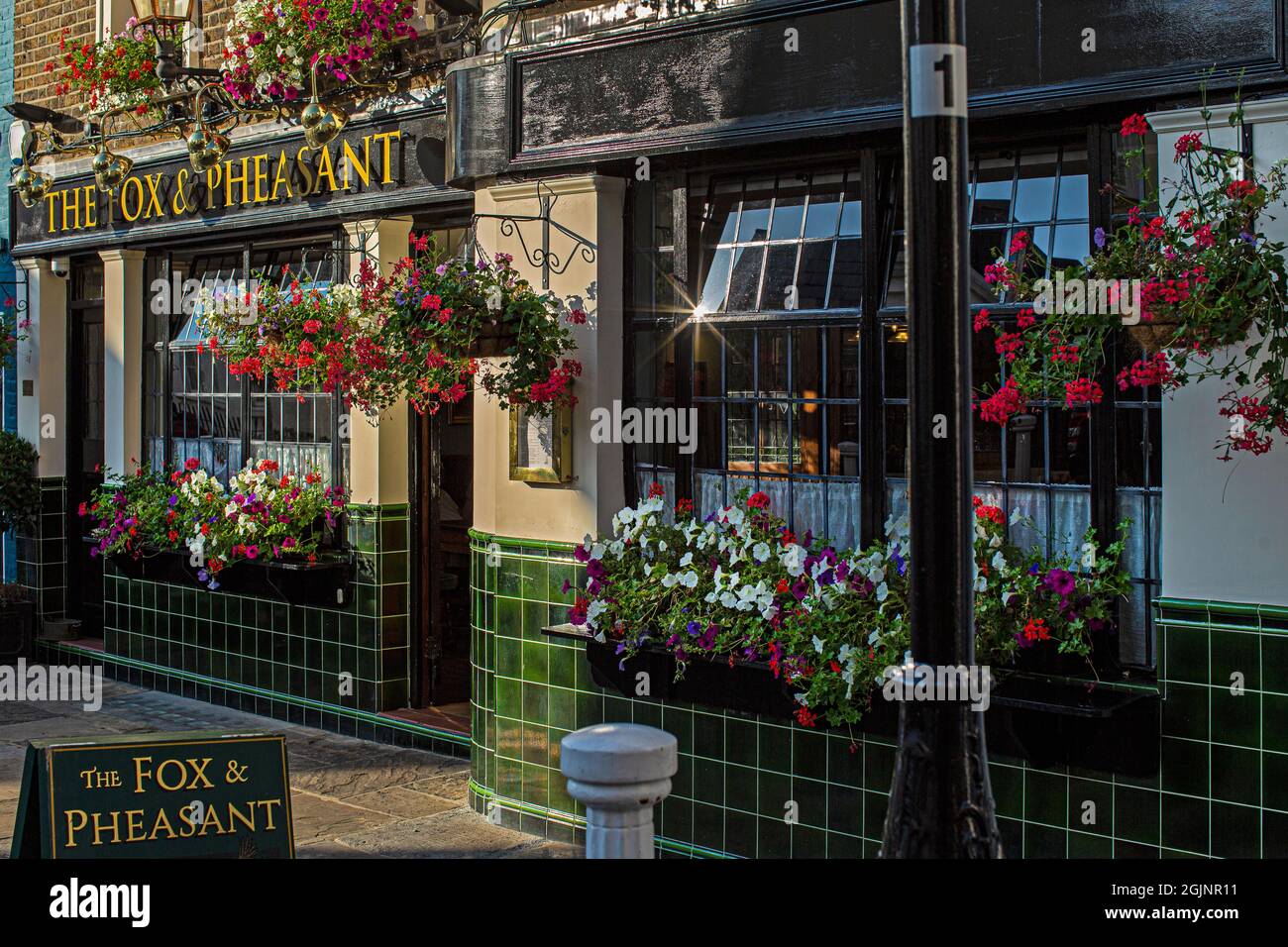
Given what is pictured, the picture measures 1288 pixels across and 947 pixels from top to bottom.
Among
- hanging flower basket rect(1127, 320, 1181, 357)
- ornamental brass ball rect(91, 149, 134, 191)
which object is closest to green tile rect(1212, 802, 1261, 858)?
hanging flower basket rect(1127, 320, 1181, 357)

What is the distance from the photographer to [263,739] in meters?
4.85

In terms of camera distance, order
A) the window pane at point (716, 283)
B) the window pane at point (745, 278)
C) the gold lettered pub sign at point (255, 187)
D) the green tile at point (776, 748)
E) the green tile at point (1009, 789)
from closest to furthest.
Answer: the green tile at point (1009, 789) < the green tile at point (776, 748) < the window pane at point (745, 278) < the window pane at point (716, 283) < the gold lettered pub sign at point (255, 187)

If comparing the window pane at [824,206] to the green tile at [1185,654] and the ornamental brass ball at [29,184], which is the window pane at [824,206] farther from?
the ornamental brass ball at [29,184]

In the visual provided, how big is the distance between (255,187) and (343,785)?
14.1 feet

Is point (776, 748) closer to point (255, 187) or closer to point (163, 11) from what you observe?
point (255, 187)

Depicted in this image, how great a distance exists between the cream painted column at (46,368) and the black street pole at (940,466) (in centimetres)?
1038

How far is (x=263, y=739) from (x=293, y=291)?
186 inches

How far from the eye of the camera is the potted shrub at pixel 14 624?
12.2 meters

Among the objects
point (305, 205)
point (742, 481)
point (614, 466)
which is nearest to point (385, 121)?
point (305, 205)

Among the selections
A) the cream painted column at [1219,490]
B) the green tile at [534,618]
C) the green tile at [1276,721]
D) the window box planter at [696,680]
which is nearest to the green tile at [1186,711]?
the green tile at [1276,721]

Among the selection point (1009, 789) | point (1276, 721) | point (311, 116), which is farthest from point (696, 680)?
point (311, 116)

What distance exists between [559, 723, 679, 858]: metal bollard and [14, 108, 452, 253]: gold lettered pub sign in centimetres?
545

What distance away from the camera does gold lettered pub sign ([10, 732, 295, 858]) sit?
455cm

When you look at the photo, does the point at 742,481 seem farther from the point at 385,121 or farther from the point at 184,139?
the point at 184,139
